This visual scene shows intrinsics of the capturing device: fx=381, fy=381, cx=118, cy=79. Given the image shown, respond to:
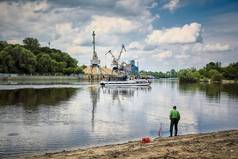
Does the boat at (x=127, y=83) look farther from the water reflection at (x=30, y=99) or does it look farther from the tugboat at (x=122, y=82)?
the water reflection at (x=30, y=99)

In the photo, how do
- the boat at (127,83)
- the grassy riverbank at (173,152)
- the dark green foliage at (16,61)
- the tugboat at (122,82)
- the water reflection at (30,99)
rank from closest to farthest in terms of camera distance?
the grassy riverbank at (173,152), the water reflection at (30,99), the tugboat at (122,82), the boat at (127,83), the dark green foliage at (16,61)

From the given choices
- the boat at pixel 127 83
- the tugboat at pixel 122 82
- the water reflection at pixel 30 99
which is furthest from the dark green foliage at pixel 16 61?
the water reflection at pixel 30 99

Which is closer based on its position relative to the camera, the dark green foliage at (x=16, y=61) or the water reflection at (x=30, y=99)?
the water reflection at (x=30, y=99)

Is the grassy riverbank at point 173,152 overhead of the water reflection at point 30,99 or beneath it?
overhead

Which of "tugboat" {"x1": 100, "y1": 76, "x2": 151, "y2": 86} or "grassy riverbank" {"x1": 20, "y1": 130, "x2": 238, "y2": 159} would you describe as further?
"tugboat" {"x1": 100, "y1": 76, "x2": 151, "y2": 86}

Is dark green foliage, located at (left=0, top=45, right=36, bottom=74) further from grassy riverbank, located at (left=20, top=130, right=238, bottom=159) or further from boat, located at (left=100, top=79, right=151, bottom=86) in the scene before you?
grassy riverbank, located at (left=20, top=130, right=238, bottom=159)

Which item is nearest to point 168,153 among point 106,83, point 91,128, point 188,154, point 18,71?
point 188,154

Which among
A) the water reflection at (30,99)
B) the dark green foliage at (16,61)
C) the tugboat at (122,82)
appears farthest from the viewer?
the dark green foliage at (16,61)

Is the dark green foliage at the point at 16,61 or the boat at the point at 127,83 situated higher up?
the dark green foliage at the point at 16,61

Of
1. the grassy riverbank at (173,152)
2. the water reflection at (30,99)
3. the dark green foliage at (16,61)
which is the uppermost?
the dark green foliage at (16,61)

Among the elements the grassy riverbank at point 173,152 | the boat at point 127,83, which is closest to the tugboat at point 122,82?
the boat at point 127,83

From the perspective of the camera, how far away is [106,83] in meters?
170

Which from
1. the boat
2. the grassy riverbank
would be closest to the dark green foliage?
the boat

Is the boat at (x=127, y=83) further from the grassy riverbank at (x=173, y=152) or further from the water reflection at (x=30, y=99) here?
the grassy riverbank at (x=173, y=152)
